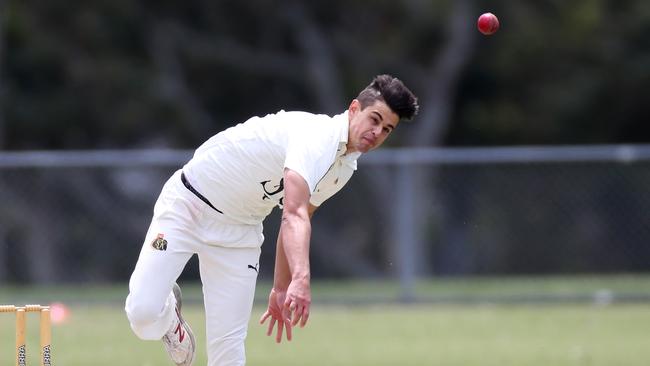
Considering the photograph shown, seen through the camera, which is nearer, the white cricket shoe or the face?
the face

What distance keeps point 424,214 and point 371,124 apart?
41.9 feet

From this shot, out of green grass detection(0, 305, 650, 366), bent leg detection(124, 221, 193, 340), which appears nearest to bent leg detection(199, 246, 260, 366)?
bent leg detection(124, 221, 193, 340)

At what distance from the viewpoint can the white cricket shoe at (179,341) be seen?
796 centimetres

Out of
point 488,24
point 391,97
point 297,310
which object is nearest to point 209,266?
point 297,310

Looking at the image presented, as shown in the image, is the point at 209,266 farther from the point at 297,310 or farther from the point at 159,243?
the point at 297,310

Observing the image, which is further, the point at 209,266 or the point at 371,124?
the point at 209,266

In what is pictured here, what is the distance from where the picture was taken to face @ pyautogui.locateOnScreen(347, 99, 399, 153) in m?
7.09

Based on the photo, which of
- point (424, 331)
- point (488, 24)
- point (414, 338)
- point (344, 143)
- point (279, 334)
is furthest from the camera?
point (424, 331)

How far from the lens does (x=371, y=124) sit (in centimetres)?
712

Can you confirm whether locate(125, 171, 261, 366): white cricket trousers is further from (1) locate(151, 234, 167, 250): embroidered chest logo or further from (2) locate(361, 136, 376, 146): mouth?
(2) locate(361, 136, 376, 146): mouth

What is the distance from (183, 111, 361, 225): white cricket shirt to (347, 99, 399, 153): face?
0.06 m

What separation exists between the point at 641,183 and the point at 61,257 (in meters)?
8.91

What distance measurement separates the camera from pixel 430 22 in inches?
1102

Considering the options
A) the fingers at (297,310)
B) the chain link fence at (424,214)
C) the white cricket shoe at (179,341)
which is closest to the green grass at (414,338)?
the chain link fence at (424,214)
